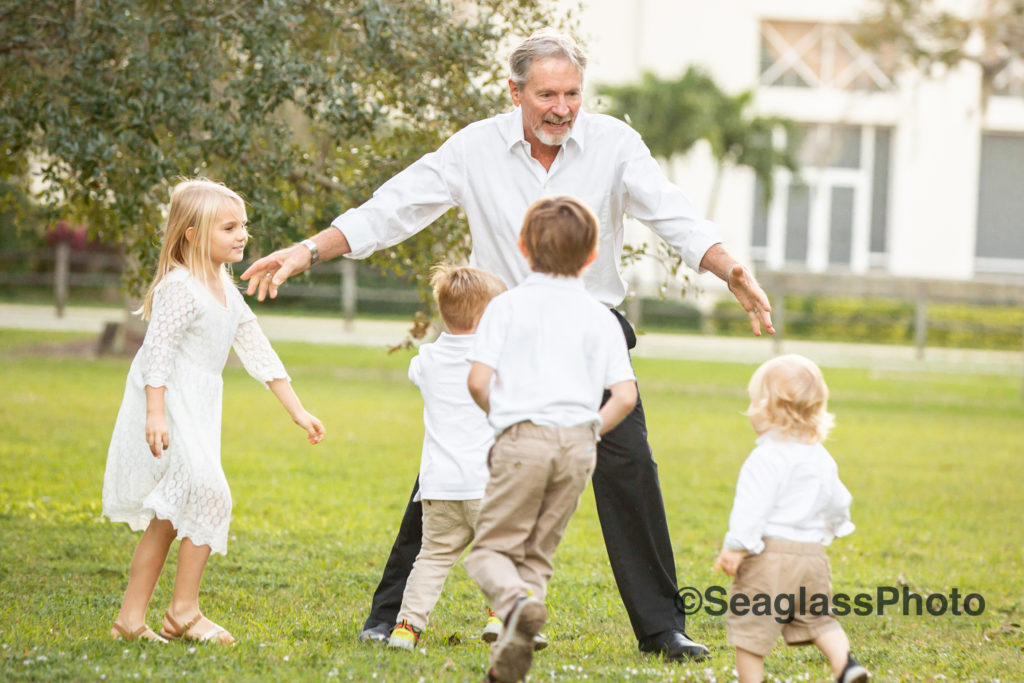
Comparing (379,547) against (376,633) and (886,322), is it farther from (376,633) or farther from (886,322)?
(886,322)

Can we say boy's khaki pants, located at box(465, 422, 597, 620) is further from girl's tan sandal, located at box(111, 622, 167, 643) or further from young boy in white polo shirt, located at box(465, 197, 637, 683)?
girl's tan sandal, located at box(111, 622, 167, 643)

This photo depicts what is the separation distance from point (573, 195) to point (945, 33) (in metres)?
14.7

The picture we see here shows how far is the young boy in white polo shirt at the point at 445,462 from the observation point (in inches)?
167

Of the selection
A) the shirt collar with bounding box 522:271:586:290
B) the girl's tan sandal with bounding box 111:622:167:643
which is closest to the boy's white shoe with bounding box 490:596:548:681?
the shirt collar with bounding box 522:271:586:290

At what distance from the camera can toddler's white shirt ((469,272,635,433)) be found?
11.4ft

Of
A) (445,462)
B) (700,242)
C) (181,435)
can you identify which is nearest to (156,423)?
(181,435)

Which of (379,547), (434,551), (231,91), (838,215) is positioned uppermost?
(838,215)

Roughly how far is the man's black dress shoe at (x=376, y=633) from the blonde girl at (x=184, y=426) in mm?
447

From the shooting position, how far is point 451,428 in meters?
4.34

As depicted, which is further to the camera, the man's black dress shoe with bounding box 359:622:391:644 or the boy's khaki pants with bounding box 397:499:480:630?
the man's black dress shoe with bounding box 359:622:391:644

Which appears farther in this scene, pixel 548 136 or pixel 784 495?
pixel 548 136

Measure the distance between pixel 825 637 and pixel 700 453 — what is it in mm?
7779

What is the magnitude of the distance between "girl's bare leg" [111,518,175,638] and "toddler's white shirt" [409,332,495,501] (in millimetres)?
877

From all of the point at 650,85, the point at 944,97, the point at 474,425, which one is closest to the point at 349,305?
the point at 650,85
